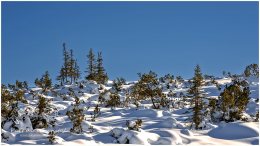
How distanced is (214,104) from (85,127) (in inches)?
221

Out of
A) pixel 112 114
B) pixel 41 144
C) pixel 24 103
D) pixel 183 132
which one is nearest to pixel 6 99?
pixel 24 103

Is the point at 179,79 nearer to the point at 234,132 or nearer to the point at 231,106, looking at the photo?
the point at 231,106

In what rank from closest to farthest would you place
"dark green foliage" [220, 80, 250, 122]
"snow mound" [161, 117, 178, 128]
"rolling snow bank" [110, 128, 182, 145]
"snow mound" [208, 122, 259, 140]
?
1. "rolling snow bank" [110, 128, 182, 145]
2. "snow mound" [208, 122, 259, 140]
3. "snow mound" [161, 117, 178, 128]
4. "dark green foliage" [220, 80, 250, 122]

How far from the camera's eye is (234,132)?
12148 mm

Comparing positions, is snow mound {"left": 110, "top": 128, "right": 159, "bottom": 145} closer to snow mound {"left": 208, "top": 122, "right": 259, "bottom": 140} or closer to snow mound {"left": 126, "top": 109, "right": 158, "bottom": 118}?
snow mound {"left": 208, "top": 122, "right": 259, "bottom": 140}

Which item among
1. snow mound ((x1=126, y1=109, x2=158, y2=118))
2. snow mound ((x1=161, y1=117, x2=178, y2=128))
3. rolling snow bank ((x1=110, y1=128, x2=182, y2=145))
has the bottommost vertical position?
rolling snow bank ((x1=110, y1=128, x2=182, y2=145))

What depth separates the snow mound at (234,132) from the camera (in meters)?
11.8

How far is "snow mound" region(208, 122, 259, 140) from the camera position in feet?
38.7

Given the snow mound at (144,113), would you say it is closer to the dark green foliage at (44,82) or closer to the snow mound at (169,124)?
the snow mound at (169,124)

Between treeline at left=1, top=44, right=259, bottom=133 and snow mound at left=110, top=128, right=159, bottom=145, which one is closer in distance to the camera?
snow mound at left=110, top=128, right=159, bottom=145

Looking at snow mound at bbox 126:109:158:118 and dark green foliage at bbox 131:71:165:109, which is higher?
dark green foliage at bbox 131:71:165:109

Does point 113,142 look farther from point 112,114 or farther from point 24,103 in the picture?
point 24,103

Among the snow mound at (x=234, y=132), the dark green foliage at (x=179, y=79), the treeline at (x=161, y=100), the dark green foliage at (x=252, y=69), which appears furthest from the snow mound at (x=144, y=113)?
the dark green foliage at (x=252, y=69)

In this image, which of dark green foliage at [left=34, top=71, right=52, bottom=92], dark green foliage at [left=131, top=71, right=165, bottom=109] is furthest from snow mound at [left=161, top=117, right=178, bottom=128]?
dark green foliage at [left=34, top=71, right=52, bottom=92]
